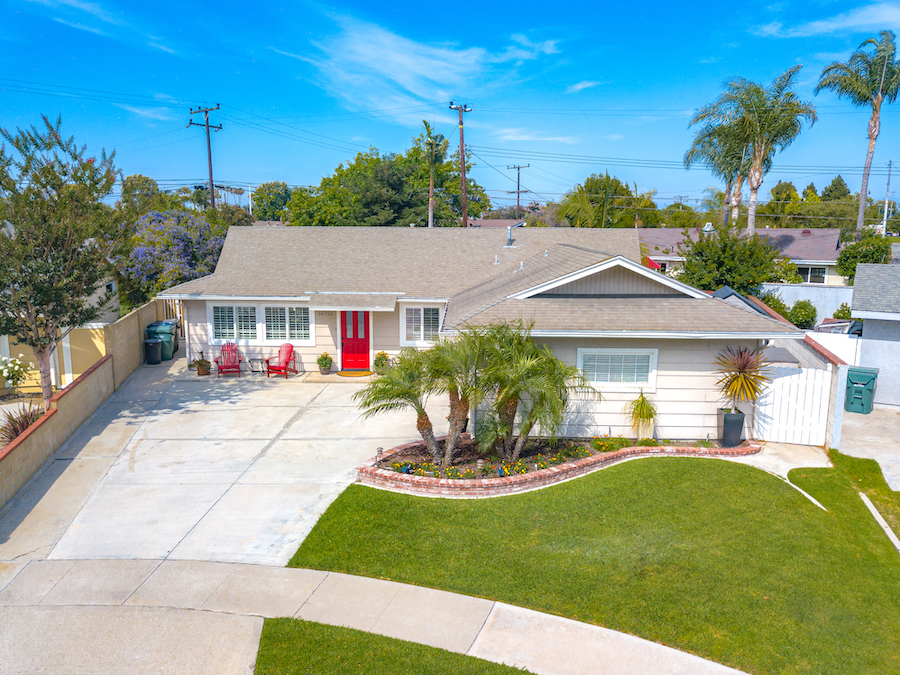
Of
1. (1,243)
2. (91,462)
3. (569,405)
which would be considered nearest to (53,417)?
(91,462)

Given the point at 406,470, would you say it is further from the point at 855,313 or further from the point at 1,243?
the point at 855,313

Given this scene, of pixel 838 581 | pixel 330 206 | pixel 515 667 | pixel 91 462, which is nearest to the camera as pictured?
pixel 515 667

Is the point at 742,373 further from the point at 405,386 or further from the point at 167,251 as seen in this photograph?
the point at 167,251

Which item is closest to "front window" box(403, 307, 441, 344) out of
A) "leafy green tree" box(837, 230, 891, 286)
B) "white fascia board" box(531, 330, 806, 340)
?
"white fascia board" box(531, 330, 806, 340)

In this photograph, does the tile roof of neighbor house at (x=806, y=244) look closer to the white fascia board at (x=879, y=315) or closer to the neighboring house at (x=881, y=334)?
the neighboring house at (x=881, y=334)

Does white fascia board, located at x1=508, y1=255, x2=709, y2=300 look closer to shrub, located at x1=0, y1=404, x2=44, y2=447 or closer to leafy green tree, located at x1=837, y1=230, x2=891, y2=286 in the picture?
shrub, located at x1=0, y1=404, x2=44, y2=447

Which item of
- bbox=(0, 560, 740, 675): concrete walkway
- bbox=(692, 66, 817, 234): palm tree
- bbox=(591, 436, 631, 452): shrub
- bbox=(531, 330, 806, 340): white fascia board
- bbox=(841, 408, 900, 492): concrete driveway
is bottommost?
bbox=(0, 560, 740, 675): concrete walkway
